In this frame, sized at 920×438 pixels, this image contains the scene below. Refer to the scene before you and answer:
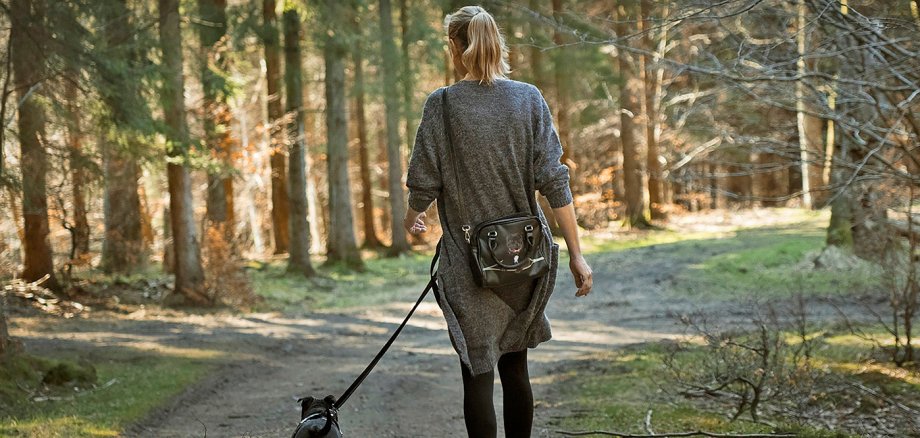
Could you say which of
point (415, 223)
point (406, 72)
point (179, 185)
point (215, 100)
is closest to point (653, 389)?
point (415, 223)

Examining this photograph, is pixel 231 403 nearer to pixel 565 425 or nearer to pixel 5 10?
pixel 565 425

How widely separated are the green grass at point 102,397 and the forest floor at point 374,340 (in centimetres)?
5

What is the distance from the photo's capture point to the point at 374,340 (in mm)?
10836

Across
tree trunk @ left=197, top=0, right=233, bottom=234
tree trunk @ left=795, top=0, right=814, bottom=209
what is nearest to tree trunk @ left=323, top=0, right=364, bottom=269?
tree trunk @ left=197, top=0, right=233, bottom=234

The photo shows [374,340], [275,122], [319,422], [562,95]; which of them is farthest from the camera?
[562,95]

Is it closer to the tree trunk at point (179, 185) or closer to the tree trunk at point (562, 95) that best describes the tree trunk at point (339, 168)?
the tree trunk at point (179, 185)

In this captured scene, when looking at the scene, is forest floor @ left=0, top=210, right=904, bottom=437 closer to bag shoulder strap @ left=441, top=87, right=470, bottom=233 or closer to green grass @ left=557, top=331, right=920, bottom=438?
green grass @ left=557, top=331, right=920, bottom=438

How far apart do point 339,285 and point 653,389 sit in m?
11.5

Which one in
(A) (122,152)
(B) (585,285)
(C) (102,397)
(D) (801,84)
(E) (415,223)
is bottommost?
(C) (102,397)

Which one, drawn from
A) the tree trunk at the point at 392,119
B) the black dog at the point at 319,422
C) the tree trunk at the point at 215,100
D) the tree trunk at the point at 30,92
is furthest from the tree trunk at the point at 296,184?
the black dog at the point at 319,422

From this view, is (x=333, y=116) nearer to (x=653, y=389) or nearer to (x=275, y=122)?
(x=275, y=122)

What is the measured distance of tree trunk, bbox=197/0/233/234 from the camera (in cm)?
1613

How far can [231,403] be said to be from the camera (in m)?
6.97

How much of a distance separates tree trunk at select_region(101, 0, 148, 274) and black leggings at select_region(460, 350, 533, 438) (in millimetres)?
6516
